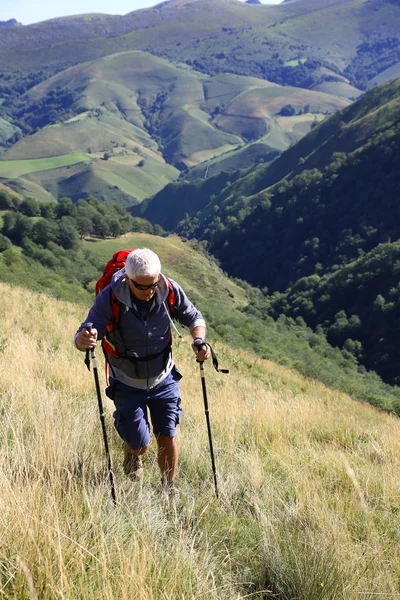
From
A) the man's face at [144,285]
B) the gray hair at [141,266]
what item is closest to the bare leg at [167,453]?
the man's face at [144,285]

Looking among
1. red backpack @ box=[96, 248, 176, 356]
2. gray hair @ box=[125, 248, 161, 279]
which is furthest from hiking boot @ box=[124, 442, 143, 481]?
gray hair @ box=[125, 248, 161, 279]

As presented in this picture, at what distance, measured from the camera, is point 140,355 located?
10.7 feet

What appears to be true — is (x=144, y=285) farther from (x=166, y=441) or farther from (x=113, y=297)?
(x=166, y=441)

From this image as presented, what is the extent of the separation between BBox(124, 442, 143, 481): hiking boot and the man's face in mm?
1120

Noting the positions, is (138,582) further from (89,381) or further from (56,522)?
(89,381)

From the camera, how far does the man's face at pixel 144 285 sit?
118 inches

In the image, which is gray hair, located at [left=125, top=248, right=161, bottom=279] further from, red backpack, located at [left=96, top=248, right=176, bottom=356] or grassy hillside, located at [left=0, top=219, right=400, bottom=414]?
grassy hillside, located at [left=0, top=219, right=400, bottom=414]

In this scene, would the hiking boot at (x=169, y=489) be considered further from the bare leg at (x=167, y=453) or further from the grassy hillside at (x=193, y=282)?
the grassy hillside at (x=193, y=282)

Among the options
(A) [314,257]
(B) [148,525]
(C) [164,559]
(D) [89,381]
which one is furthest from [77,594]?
(A) [314,257]

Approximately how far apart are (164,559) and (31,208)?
81.7m

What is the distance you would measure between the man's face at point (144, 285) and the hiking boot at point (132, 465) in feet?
3.67

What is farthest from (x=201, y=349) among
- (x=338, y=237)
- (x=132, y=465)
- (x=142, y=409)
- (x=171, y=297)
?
(x=338, y=237)

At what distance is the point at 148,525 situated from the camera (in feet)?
7.53

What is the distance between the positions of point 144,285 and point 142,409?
0.94m
